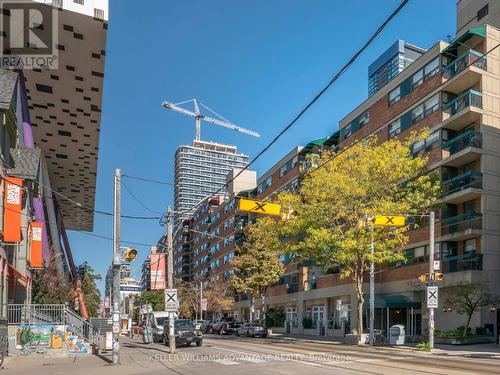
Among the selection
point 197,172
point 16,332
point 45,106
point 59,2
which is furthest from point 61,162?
point 197,172

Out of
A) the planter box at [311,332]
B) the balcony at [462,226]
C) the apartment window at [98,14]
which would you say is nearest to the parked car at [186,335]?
the apartment window at [98,14]

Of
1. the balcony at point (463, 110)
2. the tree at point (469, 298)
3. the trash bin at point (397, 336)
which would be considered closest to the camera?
the trash bin at point (397, 336)

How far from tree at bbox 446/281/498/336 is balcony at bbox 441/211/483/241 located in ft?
12.5

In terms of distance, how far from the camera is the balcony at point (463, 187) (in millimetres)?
37344

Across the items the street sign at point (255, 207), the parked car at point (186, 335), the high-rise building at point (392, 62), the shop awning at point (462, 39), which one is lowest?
the parked car at point (186, 335)

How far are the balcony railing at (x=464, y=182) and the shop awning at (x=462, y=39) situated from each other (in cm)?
948

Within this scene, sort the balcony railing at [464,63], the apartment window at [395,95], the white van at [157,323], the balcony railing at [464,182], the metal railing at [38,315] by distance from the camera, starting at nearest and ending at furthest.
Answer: the metal railing at [38,315], the white van at [157,323], the balcony railing at [464,182], the balcony railing at [464,63], the apartment window at [395,95]

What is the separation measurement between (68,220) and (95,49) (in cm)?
5723

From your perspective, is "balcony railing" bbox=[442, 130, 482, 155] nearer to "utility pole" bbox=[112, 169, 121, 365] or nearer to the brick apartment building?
the brick apartment building

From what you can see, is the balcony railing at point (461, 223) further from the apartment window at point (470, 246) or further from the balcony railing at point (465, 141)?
the balcony railing at point (465, 141)

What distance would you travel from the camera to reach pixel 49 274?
128 ft

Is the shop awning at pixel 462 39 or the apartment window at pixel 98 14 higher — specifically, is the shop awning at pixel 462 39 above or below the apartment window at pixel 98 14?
above

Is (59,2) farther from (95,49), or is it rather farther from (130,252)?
(130,252)

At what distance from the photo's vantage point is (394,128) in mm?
46188
